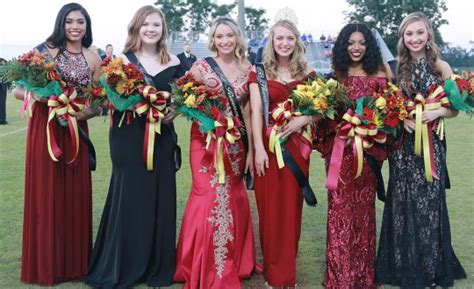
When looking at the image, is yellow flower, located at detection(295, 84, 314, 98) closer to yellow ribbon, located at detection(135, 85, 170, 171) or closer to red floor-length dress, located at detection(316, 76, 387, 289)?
red floor-length dress, located at detection(316, 76, 387, 289)

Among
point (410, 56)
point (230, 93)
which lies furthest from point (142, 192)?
point (410, 56)

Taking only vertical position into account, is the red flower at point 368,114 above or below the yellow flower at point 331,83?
below

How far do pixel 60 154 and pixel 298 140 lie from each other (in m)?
2.04

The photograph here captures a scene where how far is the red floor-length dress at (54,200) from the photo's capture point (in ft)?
17.8

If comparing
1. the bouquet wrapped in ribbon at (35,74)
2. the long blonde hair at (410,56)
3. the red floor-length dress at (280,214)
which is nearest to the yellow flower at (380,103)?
the long blonde hair at (410,56)

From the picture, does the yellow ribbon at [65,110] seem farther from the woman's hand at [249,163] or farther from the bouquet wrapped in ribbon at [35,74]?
the woman's hand at [249,163]

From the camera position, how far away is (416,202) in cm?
548

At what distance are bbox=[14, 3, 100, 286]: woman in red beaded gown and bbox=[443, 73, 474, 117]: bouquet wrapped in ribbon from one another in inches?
119

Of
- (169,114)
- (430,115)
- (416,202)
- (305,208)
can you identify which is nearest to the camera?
(430,115)

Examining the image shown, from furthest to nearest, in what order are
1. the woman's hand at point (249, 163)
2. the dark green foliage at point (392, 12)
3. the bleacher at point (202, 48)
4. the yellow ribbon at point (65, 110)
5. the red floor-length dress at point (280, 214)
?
1. the dark green foliage at point (392, 12)
2. the bleacher at point (202, 48)
3. the woman's hand at point (249, 163)
4. the red floor-length dress at point (280, 214)
5. the yellow ribbon at point (65, 110)

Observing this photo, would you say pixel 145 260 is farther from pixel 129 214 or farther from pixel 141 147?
pixel 141 147

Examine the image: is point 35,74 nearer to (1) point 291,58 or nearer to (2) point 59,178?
(2) point 59,178

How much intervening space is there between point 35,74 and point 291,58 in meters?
2.15

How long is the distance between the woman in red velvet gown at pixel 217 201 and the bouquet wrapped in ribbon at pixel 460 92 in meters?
1.70
